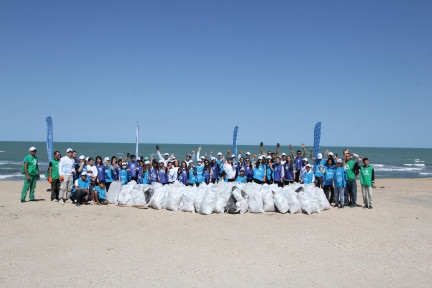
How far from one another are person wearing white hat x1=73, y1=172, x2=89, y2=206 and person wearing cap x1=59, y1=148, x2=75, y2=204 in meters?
0.46

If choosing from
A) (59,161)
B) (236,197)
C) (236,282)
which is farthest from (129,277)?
(59,161)

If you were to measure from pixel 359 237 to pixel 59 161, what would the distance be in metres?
7.97

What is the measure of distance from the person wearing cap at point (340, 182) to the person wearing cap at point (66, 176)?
743 cm

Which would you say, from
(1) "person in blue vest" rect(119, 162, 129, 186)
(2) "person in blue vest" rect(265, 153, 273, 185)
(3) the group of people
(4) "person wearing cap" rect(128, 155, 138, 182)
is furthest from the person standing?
(2) "person in blue vest" rect(265, 153, 273, 185)

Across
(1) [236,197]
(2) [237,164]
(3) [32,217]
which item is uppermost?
(2) [237,164]

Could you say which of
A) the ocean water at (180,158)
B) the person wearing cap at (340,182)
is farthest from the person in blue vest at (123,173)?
the ocean water at (180,158)

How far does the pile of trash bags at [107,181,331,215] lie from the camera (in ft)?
24.6

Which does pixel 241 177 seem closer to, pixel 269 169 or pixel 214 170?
pixel 269 169

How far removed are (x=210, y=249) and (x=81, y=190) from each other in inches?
193

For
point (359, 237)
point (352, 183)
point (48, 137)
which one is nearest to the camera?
point (359, 237)

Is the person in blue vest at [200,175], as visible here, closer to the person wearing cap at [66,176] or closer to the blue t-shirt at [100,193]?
the blue t-shirt at [100,193]

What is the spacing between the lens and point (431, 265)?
4.40 meters

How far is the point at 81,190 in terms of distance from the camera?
830cm

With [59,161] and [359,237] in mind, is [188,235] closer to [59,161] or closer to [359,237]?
[359,237]
